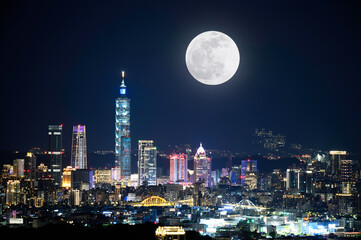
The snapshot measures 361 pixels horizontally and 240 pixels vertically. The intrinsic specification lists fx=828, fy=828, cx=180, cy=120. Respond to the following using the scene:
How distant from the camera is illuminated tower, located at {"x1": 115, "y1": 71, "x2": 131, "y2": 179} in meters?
62.9

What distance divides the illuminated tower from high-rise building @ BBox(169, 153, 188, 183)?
331 centimetres

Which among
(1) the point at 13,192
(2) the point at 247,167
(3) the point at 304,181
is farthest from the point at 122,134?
(1) the point at 13,192

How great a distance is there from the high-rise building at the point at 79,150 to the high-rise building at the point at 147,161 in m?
4.42

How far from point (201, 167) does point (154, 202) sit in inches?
508

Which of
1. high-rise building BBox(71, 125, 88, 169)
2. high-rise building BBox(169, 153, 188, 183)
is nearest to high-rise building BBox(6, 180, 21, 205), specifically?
high-rise building BBox(71, 125, 88, 169)

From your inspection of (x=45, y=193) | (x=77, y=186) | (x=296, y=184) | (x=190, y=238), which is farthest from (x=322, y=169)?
(x=190, y=238)

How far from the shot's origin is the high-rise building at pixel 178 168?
62625 millimetres

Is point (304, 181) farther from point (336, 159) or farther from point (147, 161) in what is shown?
point (147, 161)

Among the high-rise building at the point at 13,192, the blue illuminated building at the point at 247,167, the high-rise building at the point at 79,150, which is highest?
the high-rise building at the point at 79,150

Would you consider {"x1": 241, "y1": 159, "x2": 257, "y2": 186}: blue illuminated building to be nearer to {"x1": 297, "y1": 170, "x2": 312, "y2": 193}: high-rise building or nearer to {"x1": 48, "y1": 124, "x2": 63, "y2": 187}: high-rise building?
{"x1": 297, "y1": 170, "x2": 312, "y2": 193}: high-rise building

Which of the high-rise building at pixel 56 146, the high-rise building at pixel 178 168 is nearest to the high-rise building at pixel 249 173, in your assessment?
the high-rise building at pixel 178 168

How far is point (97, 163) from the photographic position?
6462 centimetres

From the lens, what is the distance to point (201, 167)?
61125 mm

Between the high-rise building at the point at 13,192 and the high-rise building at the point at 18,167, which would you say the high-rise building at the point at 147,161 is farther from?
the high-rise building at the point at 13,192
